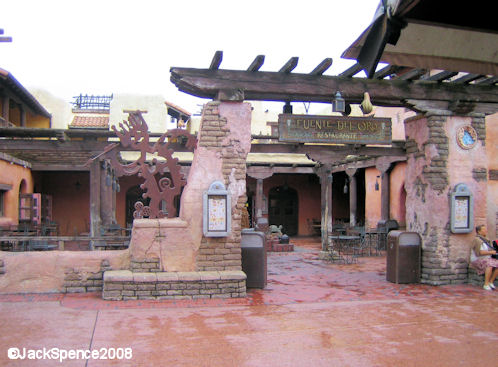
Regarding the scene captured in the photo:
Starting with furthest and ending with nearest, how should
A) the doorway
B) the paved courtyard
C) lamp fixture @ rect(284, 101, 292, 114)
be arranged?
the doorway → lamp fixture @ rect(284, 101, 292, 114) → the paved courtyard

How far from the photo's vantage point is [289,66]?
849 cm

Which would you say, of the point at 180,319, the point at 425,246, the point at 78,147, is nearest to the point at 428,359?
the point at 180,319

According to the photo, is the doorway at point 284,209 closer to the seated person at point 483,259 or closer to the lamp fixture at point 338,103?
the seated person at point 483,259

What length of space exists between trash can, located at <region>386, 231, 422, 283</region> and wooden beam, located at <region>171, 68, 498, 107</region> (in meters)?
2.64

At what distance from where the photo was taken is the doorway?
24.2 meters

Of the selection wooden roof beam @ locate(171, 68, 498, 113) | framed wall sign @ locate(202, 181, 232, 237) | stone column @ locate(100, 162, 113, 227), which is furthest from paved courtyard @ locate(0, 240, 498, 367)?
stone column @ locate(100, 162, 113, 227)

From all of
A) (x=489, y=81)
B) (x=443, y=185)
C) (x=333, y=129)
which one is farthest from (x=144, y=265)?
(x=489, y=81)

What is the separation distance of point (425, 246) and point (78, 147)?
27.6ft

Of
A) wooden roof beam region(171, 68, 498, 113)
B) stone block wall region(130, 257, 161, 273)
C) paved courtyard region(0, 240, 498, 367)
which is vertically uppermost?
wooden roof beam region(171, 68, 498, 113)

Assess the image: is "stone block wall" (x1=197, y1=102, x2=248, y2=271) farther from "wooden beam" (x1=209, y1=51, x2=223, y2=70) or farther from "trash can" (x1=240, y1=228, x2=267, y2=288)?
"wooden beam" (x1=209, y1=51, x2=223, y2=70)

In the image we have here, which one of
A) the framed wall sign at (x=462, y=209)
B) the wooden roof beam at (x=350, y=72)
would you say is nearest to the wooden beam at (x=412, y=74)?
the wooden roof beam at (x=350, y=72)

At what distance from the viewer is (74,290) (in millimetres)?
8133

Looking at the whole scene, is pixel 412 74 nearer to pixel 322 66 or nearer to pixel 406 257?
pixel 322 66

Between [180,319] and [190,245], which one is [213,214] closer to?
[190,245]
